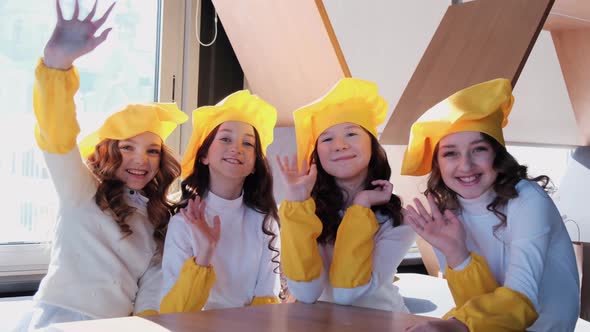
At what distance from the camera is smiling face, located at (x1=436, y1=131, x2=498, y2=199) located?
1421mm

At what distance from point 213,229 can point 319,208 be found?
0.24 m

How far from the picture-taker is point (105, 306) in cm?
172

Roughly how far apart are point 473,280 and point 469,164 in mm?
230

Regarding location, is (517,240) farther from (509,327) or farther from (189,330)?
(189,330)

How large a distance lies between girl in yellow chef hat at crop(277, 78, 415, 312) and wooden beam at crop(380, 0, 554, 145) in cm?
13

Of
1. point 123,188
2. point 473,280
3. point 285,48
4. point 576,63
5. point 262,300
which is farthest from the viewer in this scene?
point 285,48

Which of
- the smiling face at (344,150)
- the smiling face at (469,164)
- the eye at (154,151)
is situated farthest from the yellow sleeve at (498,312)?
the eye at (154,151)

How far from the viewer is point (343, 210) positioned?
1669 mm

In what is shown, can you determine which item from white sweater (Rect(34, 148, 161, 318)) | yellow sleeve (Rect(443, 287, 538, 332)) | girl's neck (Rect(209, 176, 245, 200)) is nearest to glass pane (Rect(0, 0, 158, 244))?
white sweater (Rect(34, 148, 161, 318))

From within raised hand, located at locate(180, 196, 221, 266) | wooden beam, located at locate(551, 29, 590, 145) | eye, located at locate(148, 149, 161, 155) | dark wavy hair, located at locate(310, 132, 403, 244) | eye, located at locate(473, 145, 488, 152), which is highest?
wooden beam, located at locate(551, 29, 590, 145)

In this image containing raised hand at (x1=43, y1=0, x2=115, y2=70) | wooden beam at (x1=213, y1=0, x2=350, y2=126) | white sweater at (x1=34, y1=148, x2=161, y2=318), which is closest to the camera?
raised hand at (x1=43, y1=0, x2=115, y2=70)

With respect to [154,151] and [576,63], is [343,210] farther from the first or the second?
[576,63]

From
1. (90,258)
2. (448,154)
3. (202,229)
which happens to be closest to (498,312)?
(448,154)

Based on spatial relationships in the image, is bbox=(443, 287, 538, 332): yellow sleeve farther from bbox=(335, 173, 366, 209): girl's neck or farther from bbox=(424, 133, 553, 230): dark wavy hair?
bbox=(335, 173, 366, 209): girl's neck
